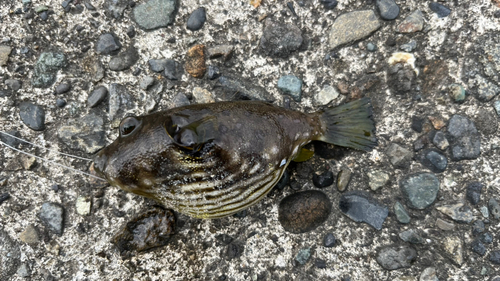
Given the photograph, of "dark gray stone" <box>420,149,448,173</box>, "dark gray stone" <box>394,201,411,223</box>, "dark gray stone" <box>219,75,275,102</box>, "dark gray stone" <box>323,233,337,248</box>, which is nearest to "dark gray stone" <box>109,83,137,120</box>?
"dark gray stone" <box>219,75,275,102</box>

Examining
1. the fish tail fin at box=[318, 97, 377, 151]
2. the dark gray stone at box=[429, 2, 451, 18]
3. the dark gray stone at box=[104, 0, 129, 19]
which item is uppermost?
the dark gray stone at box=[104, 0, 129, 19]

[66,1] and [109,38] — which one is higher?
[66,1]

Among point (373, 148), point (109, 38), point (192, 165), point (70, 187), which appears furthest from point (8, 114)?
point (373, 148)

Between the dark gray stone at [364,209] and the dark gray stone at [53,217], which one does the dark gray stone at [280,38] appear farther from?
the dark gray stone at [53,217]

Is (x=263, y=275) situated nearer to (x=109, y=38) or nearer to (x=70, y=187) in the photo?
(x=70, y=187)

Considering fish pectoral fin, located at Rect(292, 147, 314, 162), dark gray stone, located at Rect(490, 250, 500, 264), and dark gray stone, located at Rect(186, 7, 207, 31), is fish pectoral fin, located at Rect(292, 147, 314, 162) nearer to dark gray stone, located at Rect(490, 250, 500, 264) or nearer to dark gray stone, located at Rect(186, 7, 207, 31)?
dark gray stone, located at Rect(186, 7, 207, 31)

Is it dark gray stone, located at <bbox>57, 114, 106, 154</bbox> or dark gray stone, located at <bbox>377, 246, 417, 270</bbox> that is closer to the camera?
dark gray stone, located at <bbox>377, 246, 417, 270</bbox>

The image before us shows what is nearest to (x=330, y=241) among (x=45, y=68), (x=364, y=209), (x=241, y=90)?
(x=364, y=209)
